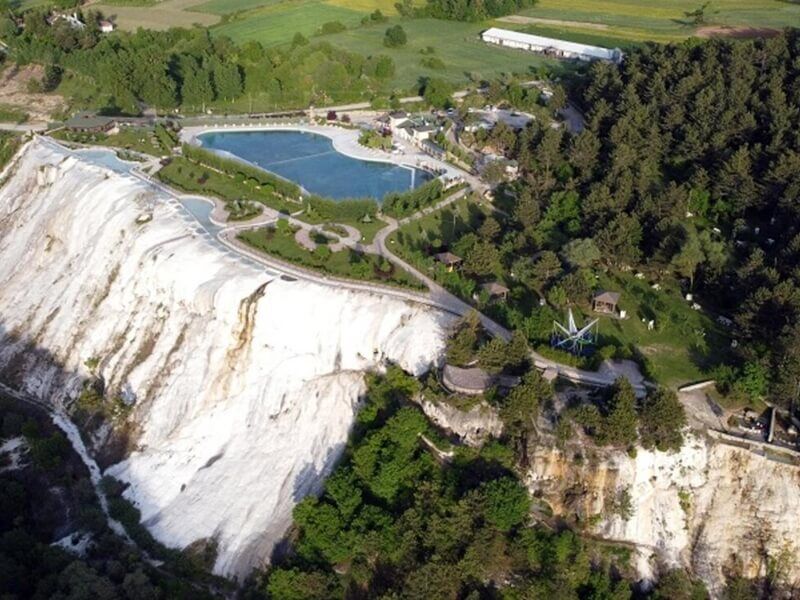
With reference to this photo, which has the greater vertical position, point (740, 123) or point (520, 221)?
point (740, 123)

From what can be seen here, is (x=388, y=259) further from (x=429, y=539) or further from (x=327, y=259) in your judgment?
(x=429, y=539)

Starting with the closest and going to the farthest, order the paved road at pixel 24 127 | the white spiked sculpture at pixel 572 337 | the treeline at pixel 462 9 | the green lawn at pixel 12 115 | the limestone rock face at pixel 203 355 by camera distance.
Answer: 1. the white spiked sculpture at pixel 572 337
2. the limestone rock face at pixel 203 355
3. the paved road at pixel 24 127
4. the green lawn at pixel 12 115
5. the treeline at pixel 462 9

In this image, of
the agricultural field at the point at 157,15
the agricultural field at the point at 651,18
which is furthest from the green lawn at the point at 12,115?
the agricultural field at the point at 651,18

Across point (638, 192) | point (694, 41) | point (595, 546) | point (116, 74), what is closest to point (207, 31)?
point (116, 74)

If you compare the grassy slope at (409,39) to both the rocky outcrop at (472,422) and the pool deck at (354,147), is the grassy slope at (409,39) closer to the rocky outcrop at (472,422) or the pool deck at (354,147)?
the pool deck at (354,147)

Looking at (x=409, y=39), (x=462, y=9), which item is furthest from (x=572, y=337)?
(x=462, y=9)

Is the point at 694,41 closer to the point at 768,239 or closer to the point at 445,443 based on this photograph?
the point at 768,239

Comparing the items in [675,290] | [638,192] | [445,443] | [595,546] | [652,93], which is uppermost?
[652,93]
